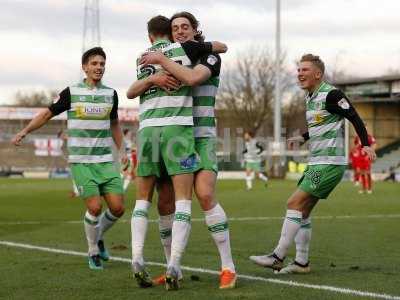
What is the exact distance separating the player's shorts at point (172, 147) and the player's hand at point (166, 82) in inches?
12.5

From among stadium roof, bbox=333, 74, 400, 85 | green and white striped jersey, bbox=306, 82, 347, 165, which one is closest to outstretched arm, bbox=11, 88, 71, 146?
green and white striped jersey, bbox=306, 82, 347, 165

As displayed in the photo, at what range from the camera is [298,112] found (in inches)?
2682

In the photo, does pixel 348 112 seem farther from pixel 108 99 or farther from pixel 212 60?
pixel 108 99

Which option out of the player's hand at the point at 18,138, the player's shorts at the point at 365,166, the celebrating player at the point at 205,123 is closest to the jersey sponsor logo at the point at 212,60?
the celebrating player at the point at 205,123

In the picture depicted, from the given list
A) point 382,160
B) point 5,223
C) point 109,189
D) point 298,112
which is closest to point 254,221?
point 5,223

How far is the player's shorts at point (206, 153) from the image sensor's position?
6777 millimetres

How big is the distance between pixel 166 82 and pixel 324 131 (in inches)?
79.2

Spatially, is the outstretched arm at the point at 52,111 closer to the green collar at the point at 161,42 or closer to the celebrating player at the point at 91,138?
the celebrating player at the point at 91,138

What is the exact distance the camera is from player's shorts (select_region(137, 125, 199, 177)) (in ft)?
21.7

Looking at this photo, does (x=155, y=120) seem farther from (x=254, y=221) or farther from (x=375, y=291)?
(x=254, y=221)

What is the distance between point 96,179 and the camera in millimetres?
8500

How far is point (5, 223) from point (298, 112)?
55.8 meters

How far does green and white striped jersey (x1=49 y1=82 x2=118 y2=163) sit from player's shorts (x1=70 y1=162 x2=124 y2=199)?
0.07 m

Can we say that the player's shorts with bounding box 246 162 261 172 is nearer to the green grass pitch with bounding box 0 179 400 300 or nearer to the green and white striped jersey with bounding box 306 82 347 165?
the green grass pitch with bounding box 0 179 400 300
